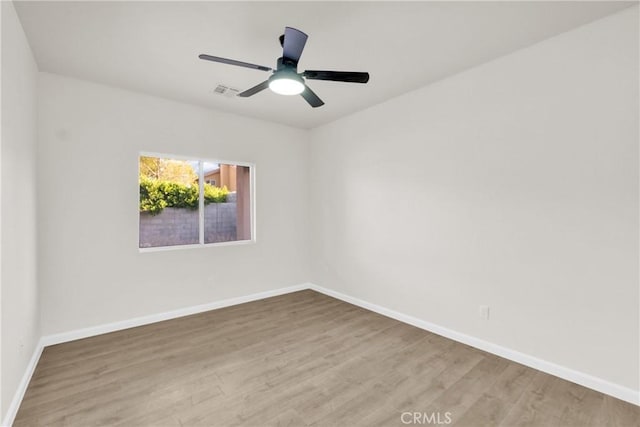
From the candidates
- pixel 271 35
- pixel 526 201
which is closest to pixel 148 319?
pixel 271 35

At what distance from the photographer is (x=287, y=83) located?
2246 mm

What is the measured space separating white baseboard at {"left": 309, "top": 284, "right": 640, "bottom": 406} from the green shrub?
2.86 m

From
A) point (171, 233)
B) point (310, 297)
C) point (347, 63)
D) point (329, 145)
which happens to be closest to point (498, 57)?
point (347, 63)

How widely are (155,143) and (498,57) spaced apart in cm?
382

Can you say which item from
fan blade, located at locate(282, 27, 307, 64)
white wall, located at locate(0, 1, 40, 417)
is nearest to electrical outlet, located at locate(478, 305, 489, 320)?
fan blade, located at locate(282, 27, 307, 64)

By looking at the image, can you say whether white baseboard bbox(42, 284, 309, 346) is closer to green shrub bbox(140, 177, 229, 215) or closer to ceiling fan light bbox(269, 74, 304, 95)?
green shrub bbox(140, 177, 229, 215)

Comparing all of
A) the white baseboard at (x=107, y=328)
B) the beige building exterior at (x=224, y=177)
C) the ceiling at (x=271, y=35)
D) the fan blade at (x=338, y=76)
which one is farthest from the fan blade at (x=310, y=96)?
Result: the white baseboard at (x=107, y=328)

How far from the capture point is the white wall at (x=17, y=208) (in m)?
1.85

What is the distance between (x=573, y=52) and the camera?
7.63ft

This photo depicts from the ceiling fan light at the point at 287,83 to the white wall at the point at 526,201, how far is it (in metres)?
1.74

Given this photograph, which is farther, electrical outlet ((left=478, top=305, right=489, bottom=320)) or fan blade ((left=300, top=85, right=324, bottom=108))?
electrical outlet ((left=478, top=305, right=489, bottom=320))

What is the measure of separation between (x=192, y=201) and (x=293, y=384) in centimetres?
269

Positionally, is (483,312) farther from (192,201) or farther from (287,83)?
(192,201)

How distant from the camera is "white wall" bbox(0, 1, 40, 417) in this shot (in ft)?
6.08
